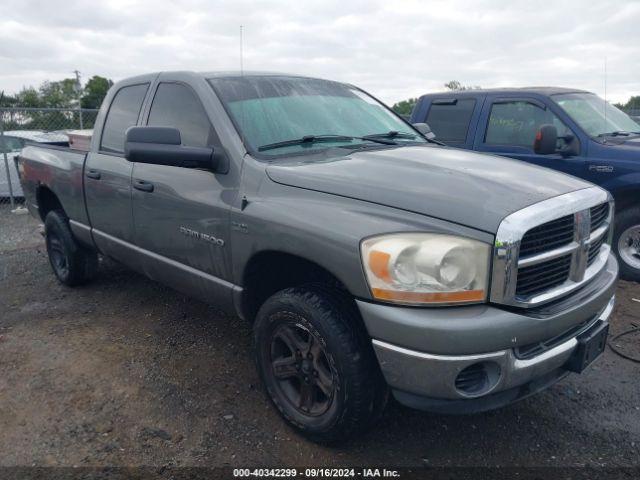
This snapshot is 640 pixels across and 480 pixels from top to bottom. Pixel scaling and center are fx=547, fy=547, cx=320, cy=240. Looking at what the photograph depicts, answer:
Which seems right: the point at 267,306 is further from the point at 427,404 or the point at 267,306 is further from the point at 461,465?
the point at 461,465

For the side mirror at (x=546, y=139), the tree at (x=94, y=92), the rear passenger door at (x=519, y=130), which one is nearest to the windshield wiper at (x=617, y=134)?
the rear passenger door at (x=519, y=130)

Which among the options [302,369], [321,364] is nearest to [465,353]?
[321,364]

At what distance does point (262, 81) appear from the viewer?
355 centimetres

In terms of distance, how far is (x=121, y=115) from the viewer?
423 cm

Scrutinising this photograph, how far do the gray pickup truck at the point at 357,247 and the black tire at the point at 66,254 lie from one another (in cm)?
132

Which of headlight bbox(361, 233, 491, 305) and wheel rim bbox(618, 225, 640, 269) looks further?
wheel rim bbox(618, 225, 640, 269)

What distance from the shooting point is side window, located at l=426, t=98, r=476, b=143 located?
6.23 m

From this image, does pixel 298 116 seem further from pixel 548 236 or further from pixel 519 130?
pixel 519 130

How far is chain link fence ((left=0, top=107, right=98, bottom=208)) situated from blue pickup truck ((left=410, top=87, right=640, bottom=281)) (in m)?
6.72

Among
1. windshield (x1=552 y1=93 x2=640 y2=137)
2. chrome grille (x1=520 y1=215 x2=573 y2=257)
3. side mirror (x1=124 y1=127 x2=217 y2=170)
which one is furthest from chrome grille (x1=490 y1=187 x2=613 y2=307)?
windshield (x1=552 y1=93 x2=640 y2=137)

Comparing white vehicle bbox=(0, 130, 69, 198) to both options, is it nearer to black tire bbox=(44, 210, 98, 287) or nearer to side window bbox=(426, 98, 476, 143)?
black tire bbox=(44, 210, 98, 287)

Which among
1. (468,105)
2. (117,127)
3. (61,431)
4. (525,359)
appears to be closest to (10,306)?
(117,127)

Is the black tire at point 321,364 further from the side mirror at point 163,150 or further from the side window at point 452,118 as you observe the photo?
the side window at point 452,118

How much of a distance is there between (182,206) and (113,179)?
3.27ft
